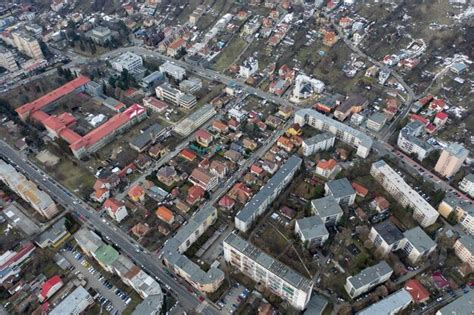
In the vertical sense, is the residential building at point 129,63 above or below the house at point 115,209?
above

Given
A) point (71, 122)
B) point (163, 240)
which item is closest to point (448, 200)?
point (163, 240)

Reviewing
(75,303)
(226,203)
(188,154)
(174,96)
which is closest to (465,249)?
(226,203)

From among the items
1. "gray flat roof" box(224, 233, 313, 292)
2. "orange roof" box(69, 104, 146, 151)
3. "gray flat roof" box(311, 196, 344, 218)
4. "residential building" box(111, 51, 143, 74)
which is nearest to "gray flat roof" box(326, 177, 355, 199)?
"gray flat roof" box(311, 196, 344, 218)

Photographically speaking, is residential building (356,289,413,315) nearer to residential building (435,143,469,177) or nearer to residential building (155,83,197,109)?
residential building (435,143,469,177)

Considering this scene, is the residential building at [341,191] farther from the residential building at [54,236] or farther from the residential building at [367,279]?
the residential building at [54,236]

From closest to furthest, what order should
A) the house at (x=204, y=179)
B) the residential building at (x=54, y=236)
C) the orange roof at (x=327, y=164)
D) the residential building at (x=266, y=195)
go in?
the residential building at (x=54, y=236)
the residential building at (x=266, y=195)
the house at (x=204, y=179)
the orange roof at (x=327, y=164)

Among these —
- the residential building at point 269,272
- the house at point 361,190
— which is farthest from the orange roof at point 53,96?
the house at point 361,190

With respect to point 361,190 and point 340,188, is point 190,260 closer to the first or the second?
point 340,188
